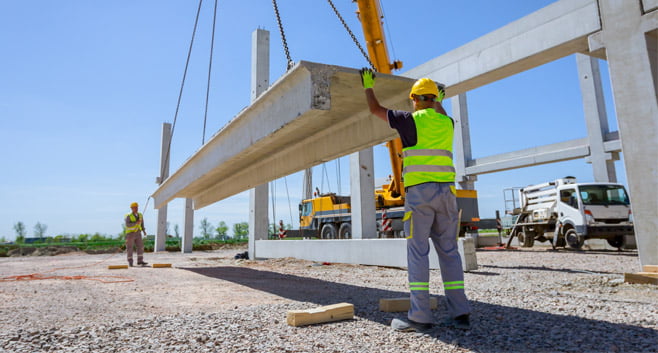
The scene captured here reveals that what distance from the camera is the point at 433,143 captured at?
3.46 m

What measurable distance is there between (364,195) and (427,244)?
7.30m

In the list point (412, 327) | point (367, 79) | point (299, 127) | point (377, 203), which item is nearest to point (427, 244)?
point (412, 327)

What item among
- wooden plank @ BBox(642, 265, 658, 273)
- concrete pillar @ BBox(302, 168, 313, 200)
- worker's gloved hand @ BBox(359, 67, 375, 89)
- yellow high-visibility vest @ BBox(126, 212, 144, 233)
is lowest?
wooden plank @ BBox(642, 265, 658, 273)

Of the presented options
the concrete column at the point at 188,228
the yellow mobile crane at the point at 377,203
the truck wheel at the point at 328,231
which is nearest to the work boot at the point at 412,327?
the yellow mobile crane at the point at 377,203

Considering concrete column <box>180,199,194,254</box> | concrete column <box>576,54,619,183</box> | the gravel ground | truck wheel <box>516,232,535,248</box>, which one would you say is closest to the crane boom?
the gravel ground

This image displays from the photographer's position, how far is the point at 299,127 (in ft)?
18.5

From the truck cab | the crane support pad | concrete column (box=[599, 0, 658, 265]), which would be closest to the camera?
the crane support pad

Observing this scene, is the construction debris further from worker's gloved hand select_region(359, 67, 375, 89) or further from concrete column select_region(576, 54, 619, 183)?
concrete column select_region(576, 54, 619, 183)

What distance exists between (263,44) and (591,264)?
11.9m

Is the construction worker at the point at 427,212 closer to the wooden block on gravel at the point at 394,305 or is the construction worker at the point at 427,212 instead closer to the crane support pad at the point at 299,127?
the wooden block on gravel at the point at 394,305

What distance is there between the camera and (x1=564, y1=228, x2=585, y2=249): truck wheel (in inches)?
531

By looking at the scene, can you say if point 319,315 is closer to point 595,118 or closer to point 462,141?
point 595,118

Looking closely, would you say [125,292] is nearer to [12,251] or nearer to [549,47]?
[549,47]

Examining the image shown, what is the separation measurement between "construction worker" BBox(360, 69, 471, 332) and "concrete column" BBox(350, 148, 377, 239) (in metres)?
7.10
